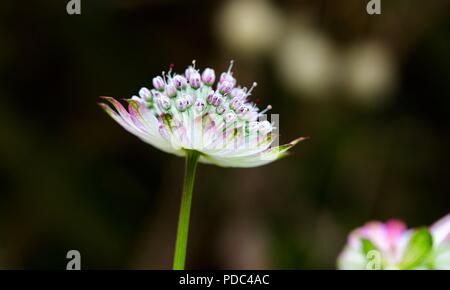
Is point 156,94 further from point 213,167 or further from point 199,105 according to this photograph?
point 213,167

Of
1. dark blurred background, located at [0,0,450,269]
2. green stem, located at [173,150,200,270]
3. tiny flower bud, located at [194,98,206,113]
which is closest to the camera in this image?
green stem, located at [173,150,200,270]

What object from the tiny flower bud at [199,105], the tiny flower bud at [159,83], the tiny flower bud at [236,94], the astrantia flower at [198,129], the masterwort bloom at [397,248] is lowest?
the masterwort bloom at [397,248]

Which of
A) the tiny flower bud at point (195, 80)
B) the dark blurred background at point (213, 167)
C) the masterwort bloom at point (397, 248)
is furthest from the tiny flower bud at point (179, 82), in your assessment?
the dark blurred background at point (213, 167)

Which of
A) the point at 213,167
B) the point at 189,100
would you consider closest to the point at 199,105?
the point at 189,100

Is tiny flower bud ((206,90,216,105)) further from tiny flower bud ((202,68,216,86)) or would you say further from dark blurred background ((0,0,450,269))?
dark blurred background ((0,0,450,269))

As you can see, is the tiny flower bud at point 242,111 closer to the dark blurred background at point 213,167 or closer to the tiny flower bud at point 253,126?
the tiny flower bud at point 253,126

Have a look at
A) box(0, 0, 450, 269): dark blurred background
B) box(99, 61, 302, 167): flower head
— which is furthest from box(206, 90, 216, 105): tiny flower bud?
box(0, 0, 450, 269): dark blurred background

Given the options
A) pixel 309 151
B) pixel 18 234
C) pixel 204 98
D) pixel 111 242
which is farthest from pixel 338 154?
pixel 204 98

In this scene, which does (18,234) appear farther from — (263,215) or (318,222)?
(318,222)
